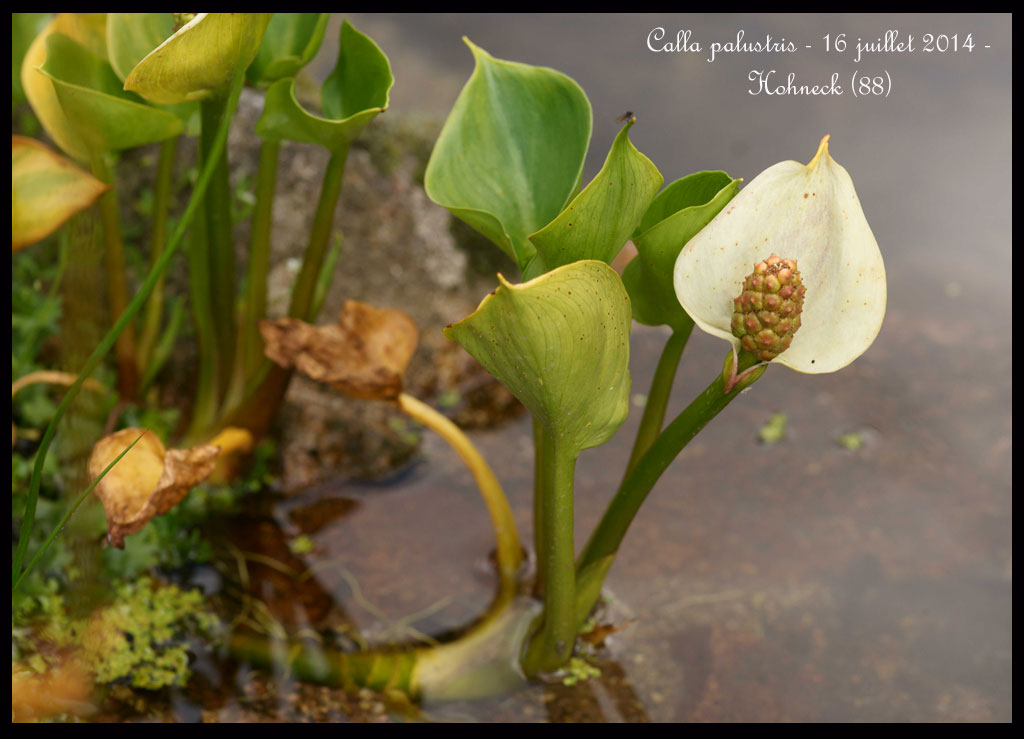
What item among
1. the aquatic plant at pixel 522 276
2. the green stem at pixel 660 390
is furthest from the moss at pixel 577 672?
the green stem at pixel 660 390

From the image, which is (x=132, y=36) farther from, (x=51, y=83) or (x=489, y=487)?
(x=489, y=487)

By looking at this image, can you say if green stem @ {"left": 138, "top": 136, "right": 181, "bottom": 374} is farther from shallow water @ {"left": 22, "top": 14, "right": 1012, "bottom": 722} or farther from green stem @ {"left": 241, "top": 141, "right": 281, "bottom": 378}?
shallow water @ {"left": 22, "top": 14, "right": 1012, "bottom": 722}

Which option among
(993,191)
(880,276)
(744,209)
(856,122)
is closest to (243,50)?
(744,209)

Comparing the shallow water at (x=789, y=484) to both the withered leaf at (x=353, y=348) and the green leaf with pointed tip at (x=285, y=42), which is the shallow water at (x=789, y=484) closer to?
the withered leaf at (x=353, y=348)

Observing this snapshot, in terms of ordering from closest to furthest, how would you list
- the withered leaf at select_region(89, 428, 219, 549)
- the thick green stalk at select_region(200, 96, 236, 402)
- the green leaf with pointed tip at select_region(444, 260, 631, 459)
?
the green leaf with pointed tip at select_region(444, 260, 631, 459) → the withered leaf at select_region(89, 428, 219, 549) → the thick green stalk at select_region(200, 96, 236, 402)

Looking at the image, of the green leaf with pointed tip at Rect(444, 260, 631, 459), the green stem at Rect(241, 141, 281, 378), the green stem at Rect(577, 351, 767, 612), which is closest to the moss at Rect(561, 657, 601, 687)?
the green stem at Rect(577, 351, 767, 612)

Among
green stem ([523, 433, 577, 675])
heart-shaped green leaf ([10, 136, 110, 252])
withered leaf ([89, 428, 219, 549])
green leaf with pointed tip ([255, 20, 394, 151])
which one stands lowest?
green stem ([523, 433, 577, 675])

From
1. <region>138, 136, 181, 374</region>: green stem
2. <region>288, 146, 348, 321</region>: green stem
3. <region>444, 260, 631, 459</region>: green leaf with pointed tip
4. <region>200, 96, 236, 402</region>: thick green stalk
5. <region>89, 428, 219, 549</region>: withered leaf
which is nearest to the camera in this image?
<region>444, 260, 631, 459</region>: green leaf with pointed tip

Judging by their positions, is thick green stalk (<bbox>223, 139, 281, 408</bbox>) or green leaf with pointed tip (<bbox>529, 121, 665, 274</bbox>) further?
thick green stalk (<bbox>223, 139, 281, 408</bbox>)
